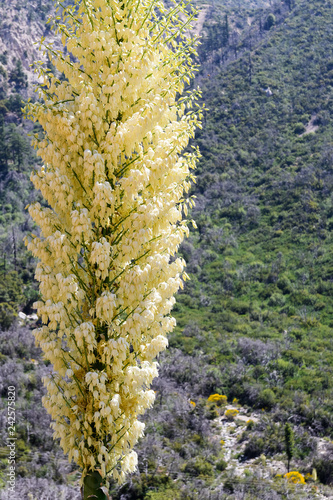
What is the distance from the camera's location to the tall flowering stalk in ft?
9.95

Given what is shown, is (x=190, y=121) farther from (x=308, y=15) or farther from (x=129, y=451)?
(x=308, y=15)

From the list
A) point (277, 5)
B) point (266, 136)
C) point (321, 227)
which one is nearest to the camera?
point (321, 227)

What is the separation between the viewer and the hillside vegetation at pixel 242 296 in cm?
1203

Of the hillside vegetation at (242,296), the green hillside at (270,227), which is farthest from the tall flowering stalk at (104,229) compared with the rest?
the green hillside at (270,227)

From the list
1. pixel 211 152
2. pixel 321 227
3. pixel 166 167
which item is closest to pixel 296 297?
pixel 321 227

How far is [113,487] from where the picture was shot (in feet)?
35.3

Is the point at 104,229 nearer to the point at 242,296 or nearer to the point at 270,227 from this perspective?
the point at 242,296

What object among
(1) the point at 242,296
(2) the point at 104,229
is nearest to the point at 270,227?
(1) the point at 242,296

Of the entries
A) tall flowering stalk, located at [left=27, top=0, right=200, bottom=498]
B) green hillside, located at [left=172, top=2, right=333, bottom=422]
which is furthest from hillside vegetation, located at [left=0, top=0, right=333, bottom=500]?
tall flowering stalk, located at [left=27, top=0, right=200, bottom=498]

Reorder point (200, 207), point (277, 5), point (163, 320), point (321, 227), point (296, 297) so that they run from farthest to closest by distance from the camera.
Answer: point (277, 5) → point (200, 207) → point (321, 227) → point (296, 297) → point (163, 320)

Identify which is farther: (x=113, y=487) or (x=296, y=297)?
(x=296, y=297)

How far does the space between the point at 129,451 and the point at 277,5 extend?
68.7 m

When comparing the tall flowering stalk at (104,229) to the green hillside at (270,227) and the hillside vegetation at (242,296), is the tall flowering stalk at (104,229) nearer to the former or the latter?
the hillside vegetation at (242,296)

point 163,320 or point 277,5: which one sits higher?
point 277,5
